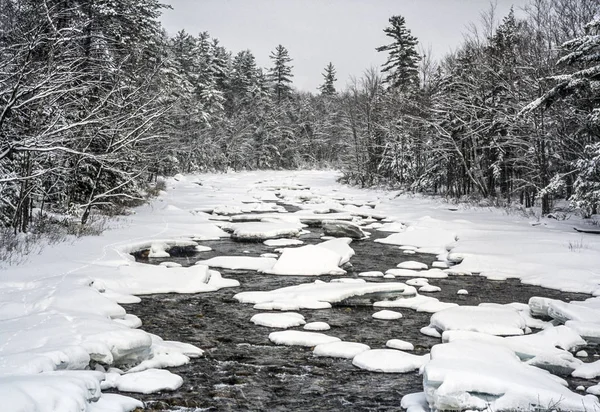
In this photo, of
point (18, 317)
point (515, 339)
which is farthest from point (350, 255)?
point (18, 317)

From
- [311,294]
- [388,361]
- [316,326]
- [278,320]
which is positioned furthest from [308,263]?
[388,361]

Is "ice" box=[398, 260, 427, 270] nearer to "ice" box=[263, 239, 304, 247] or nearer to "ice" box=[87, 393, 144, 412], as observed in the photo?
"ice" box=[263, 239, 304, 247]

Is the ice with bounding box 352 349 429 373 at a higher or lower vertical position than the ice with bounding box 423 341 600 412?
lower

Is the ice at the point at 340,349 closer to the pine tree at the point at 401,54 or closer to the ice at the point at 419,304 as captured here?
the ice at the point at 419,304

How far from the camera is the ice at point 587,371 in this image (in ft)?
16.9

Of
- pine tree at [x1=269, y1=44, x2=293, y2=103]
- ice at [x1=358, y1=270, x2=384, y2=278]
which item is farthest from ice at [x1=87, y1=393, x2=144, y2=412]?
pine tree at [x1=269, y1=44, x2=293, y2=103]

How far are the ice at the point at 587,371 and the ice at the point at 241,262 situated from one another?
21.3ft

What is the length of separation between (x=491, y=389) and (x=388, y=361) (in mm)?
1522

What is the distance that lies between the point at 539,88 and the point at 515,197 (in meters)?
9.42

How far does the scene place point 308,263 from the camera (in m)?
10.6

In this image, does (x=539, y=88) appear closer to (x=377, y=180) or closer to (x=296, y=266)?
(x=296, y=266)

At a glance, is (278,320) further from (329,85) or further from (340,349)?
(329,85)

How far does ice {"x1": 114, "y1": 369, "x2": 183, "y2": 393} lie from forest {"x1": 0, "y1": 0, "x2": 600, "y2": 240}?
326 centimetres

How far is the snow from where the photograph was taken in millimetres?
6102
